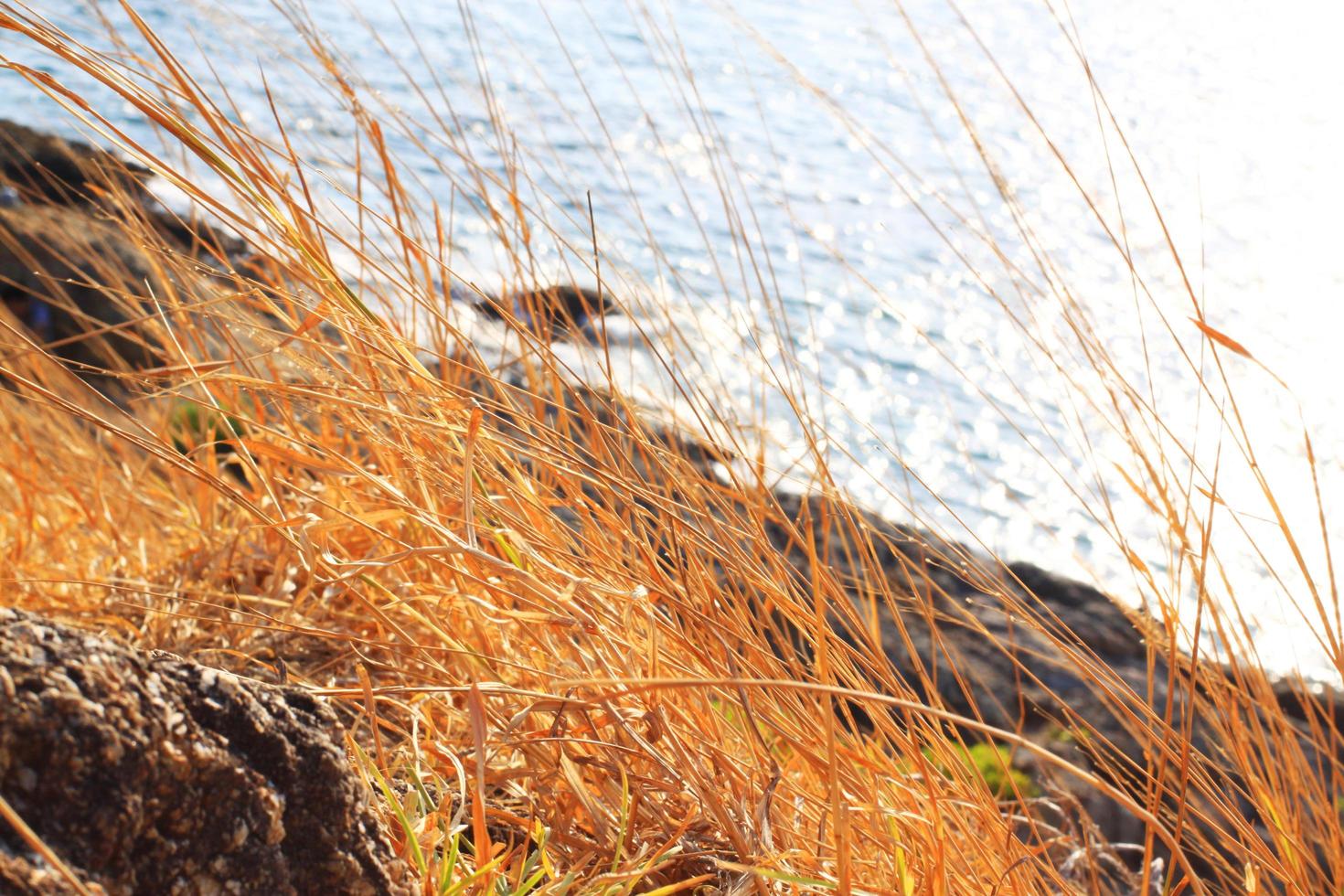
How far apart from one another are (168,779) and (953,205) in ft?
10.4

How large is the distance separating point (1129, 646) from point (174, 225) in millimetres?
3784

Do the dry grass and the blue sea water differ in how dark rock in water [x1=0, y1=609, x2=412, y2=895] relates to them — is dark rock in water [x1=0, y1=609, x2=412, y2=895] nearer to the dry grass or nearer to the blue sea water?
the dry grass

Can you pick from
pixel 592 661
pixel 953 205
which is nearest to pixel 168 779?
pixel 592 661

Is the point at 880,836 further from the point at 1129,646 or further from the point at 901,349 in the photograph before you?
the point at 901,349

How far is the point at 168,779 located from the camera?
632mm

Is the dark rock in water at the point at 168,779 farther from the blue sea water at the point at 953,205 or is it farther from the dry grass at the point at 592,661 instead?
the blue sea water at the point at 953,205

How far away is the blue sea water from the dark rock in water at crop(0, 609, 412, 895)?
1.27 meters

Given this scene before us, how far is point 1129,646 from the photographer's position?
362 cm

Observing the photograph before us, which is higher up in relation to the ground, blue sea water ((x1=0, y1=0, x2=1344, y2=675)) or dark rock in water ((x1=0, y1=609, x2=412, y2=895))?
dark rock in water ((x1=0, y1=609, x2=412, y2=895))

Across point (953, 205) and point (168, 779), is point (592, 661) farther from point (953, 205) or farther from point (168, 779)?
point (953, 205)

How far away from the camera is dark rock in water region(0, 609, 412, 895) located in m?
0.58

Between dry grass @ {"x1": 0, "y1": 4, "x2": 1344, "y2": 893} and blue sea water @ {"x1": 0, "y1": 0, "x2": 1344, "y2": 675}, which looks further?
blue sea water @ {"x1": 0, "y1": 0, "x2": 1344, "y2": 675}

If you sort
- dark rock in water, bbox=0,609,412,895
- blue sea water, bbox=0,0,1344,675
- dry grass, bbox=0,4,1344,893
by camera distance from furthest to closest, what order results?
blue sea water, bbox=0,0,1344,675, dry grass, bbox=0,4,1344,893, dark rock in water, bbox=0,609,412,895

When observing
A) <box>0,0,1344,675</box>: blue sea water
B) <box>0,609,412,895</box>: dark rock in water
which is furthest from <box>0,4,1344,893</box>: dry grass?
<box>0,0,1344,675</box>: blue sea water
